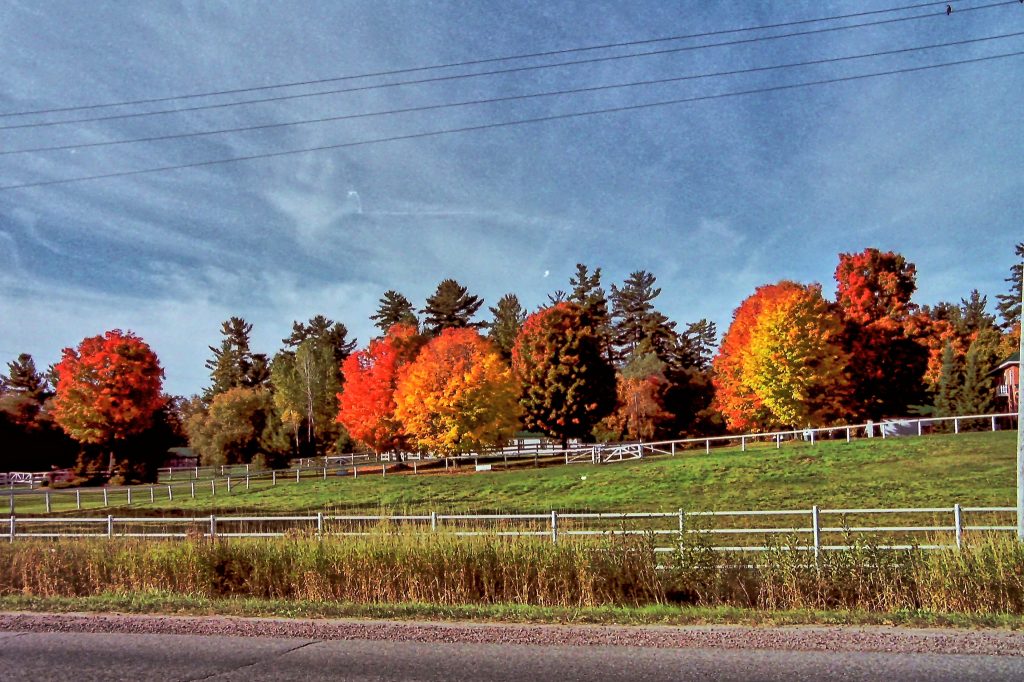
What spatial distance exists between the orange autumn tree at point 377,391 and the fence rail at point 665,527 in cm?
3558

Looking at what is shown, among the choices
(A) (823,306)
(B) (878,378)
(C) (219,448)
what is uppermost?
(A) (823,306)

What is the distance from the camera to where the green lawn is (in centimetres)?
3059

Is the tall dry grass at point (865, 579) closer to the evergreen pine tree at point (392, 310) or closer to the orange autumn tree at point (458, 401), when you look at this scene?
the orange autumn tree at point (458, 401)

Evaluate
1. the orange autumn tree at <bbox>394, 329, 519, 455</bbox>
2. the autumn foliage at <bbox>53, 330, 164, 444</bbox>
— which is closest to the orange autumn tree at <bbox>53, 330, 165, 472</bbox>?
the autumn foliage at <bbox>53, 330, 164, 444</bbox>

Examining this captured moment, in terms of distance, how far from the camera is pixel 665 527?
22.0m

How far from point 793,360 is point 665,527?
37.3 m

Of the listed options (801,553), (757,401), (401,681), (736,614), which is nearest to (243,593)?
(401,681)

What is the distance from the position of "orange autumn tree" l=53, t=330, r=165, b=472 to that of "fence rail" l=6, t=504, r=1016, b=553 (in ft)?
126

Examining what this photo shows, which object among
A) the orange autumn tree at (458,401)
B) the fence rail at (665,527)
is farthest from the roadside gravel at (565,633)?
the orange autumn tree at (458,401)

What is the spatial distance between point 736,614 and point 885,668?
2333 mm

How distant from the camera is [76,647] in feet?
30.6

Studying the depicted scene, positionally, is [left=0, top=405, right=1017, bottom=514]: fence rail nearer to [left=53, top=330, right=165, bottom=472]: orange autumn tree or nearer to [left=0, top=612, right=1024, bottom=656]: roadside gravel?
[left=53, top=330, right=165, bottom=472]: orange autumn tree

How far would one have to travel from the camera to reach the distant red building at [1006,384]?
6425cm

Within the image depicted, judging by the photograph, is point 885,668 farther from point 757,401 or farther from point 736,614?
point 757,401
